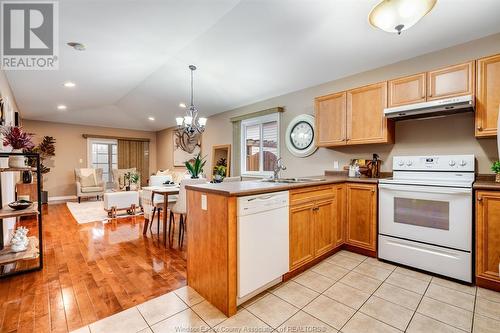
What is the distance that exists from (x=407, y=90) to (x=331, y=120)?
96cm

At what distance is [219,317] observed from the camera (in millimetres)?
1719

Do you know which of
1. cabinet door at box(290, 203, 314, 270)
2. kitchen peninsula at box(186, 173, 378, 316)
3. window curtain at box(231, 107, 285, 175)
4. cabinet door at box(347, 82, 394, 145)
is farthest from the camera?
window curtain at box(231, 107, 285, 175)

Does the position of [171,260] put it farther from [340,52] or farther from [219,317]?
[340,52]

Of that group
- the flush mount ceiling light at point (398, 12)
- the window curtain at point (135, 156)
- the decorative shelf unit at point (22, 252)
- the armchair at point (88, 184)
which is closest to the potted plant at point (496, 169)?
the flush mount ceiling light at point (398, 12)

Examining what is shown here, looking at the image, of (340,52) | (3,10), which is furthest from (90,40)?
(340,52)

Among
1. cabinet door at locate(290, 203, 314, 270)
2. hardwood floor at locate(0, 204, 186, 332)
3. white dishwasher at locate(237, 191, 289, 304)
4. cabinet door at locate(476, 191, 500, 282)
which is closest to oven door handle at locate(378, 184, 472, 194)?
cabinet door at locate(476, 191, 500, 282)

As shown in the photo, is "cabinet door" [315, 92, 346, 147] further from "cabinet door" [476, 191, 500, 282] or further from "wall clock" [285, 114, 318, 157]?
"cabinet door" [476, 191, 500, 282]

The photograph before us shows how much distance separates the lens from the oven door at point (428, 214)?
2121 millimetres

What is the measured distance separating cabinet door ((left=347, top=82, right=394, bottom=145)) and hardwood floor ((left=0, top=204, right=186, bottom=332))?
275 cm

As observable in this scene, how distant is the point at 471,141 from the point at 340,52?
1.82 m

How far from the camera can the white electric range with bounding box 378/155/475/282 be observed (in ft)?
6.98

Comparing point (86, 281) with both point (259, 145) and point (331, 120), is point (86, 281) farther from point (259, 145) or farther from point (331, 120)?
point (259, 145)

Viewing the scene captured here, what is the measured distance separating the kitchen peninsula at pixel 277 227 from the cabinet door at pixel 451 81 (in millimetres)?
1152

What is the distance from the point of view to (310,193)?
241cm
